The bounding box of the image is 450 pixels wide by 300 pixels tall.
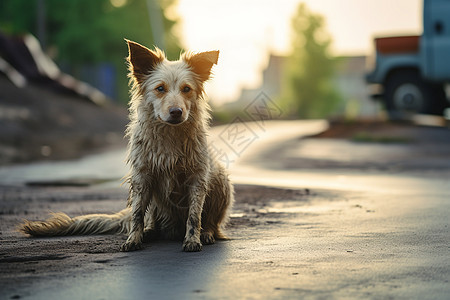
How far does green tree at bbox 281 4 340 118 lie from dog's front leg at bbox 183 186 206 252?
59.8 m

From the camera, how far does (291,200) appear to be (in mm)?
8977

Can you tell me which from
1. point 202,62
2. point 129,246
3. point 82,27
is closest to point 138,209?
point 129,246

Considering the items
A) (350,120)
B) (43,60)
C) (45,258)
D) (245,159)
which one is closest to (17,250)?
(45,258)

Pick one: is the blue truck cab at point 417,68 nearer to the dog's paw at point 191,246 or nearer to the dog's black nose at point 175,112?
the dog's black nose at point 175,112

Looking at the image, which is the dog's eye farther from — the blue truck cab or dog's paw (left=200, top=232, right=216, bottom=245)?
the blue truck cab

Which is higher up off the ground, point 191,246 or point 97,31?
point 97,31

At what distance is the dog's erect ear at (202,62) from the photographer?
624cm

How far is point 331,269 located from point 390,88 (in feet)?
59.2

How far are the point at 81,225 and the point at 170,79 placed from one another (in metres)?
1.80

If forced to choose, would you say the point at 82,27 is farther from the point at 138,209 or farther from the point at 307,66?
the point at 138,209

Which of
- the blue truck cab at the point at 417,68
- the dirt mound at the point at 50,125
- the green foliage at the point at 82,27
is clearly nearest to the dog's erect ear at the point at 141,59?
the dirt mound at the point at 50,125

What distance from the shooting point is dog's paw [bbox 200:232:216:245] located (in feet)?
19.5

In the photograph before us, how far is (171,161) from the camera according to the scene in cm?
585

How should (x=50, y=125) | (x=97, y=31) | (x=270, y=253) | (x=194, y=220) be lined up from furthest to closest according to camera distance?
(x=97, y=31) → (x=50, y=125) → (x=194, y=220) → (x=270, y=253)
